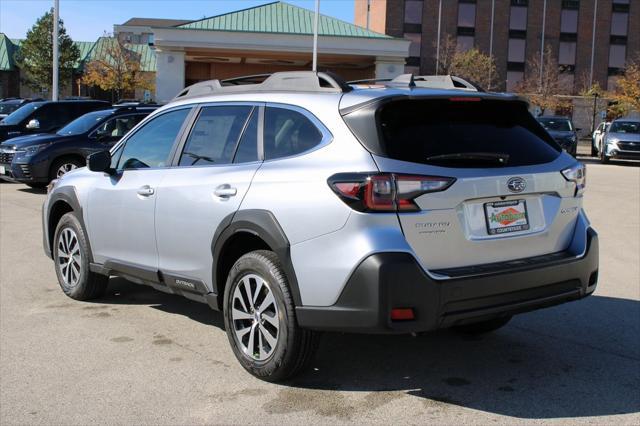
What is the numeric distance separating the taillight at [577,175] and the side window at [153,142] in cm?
271

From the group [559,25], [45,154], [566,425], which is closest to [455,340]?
[566,425]

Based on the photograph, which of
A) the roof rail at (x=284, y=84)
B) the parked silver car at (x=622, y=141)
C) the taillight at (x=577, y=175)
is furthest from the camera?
the parked silver car at (x=622, y=141)

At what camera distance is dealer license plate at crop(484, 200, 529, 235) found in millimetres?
4160

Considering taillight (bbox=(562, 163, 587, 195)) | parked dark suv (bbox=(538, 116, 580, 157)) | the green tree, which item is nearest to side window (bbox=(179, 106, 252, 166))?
taillight (bbox=(562, 163, 587, 195))

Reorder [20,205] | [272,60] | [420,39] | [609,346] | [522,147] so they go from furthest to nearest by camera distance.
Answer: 1. [420,39]
2. [272,60]
3. [20,205]
4. [609,346]
5. [522,147]

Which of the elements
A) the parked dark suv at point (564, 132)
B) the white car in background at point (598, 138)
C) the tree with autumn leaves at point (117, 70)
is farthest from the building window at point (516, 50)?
the parked dark suv at point (564, 132)

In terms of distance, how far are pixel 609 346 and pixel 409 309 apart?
87.6 inches

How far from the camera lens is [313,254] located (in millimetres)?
4027

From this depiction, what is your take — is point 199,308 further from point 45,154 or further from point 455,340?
point 45,154

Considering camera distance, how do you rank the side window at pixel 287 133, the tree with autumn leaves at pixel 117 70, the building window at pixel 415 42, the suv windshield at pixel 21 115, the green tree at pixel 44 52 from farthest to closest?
1. the building window at pixel 415 42
2. the green tree at pixel 44 52
3. the tree with autumn leaves at pixel 117 70
4. the suv windshield at pixel 21 115
5. the side window at pixel 287 133

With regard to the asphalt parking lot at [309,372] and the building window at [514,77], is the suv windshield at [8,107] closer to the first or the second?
the asphalt parking lot at [309,372]

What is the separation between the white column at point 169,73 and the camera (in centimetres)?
3275

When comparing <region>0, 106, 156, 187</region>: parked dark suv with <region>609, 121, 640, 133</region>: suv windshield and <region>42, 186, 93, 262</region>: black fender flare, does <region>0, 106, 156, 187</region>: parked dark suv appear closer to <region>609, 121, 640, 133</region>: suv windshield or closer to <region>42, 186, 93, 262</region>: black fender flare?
<region>42, 186, 93, 262</region>: black fender flare

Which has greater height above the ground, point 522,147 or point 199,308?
point 522,147
